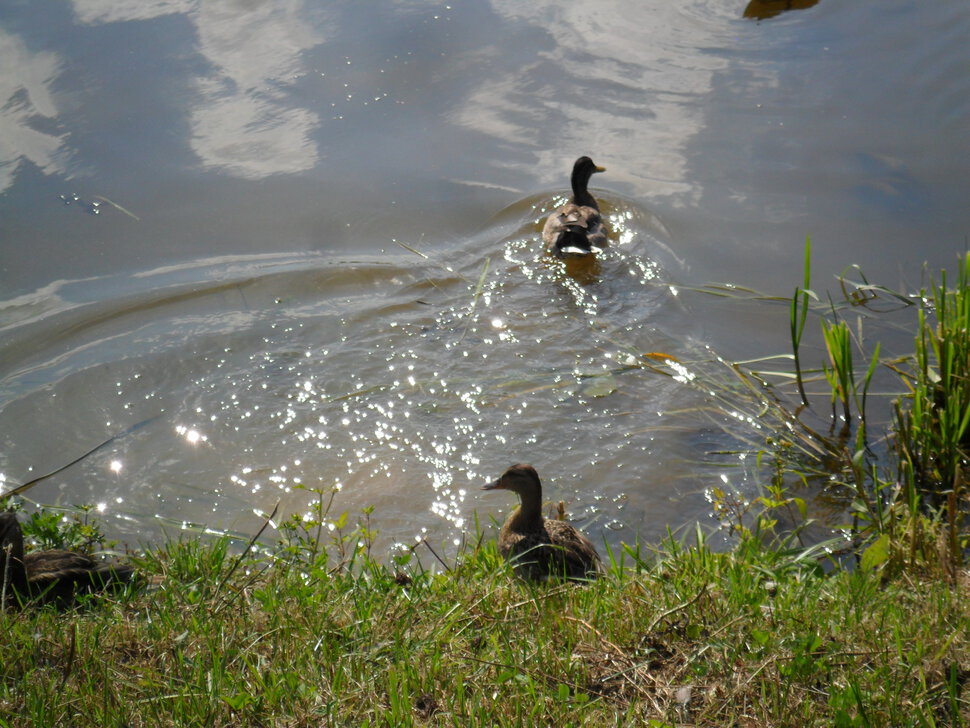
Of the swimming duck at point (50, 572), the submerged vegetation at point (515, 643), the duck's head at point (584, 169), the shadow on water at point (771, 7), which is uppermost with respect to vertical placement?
the shadow on water at point (771, 7)

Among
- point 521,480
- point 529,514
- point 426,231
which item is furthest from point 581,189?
point 529,514

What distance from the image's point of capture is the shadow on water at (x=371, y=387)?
5.88 meters

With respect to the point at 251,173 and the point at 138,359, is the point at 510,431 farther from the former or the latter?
the point at 251,173

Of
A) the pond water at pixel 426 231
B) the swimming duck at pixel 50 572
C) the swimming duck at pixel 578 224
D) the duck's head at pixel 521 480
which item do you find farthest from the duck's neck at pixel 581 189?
the swimming duck at pixel 50 572

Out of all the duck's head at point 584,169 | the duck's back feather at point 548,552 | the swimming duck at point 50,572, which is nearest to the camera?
the swimming duck at point 50,572

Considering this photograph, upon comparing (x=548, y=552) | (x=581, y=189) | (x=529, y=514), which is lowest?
(x=548, y=552)

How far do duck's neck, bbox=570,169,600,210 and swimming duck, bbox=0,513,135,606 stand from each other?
5.67 m

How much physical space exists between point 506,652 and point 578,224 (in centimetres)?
545

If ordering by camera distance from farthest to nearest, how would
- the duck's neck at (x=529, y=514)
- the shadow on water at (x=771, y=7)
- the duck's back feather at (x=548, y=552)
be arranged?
the shadow on water at (x=771, y=7)
the duck's neck at (x=529, y=514)
the duck's back feather at (x=548, y=552)

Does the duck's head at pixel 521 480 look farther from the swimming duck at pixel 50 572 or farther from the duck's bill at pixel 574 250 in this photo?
the duck's bill at pixel 574 250

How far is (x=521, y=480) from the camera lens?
17.2 ft

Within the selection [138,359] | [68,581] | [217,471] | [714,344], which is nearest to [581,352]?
[714,344]

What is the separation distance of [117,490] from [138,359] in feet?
4.87

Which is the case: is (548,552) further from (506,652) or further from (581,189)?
(581,189)
